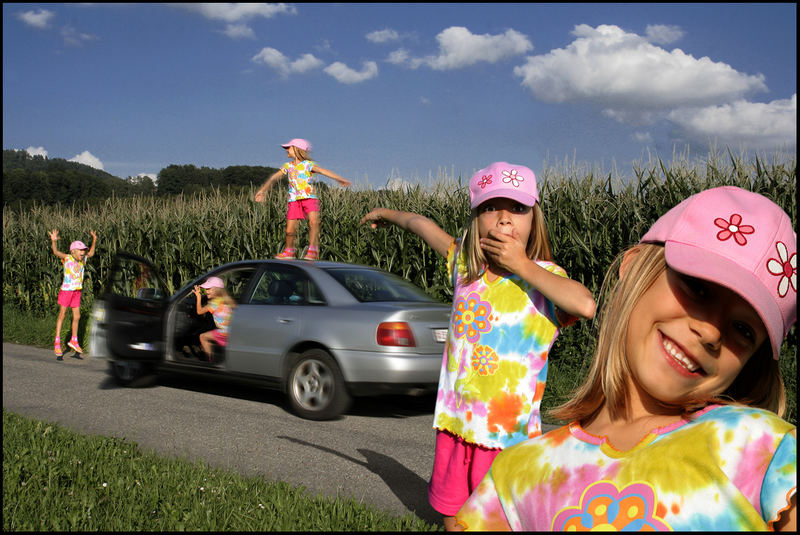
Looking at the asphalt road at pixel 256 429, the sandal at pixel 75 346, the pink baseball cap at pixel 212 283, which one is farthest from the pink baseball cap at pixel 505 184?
the sandal at pixel 75 346

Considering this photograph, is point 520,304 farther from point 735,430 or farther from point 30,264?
point 30,264

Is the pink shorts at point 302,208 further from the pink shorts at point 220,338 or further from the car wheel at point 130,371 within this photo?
the car wheel at point 130,371

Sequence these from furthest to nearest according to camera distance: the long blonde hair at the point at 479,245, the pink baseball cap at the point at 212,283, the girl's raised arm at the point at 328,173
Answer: the girl's raised arm at the point at 328,173, the pink baseball cap at the point at 212,283, the long blonde hair at the point at 479,245

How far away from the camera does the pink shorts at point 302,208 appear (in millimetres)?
11164

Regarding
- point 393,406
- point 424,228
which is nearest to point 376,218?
point 424,228

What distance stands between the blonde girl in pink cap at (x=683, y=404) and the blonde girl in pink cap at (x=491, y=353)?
1488 millimetres

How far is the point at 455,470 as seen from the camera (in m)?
2.82

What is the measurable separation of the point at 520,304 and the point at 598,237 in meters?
7.22

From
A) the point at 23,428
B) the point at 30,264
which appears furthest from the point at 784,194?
the point at 30,264

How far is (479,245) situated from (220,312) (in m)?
6.21

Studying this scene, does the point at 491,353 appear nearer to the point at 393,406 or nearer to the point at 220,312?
the point at 393,406

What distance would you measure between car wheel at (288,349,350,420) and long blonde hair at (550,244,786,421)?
6345 millimetres

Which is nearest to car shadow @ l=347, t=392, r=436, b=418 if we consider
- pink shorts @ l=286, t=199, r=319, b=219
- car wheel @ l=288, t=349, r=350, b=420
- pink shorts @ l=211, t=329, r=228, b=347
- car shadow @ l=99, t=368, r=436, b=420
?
car shadow @ l=99, t=368, r=436, b=420

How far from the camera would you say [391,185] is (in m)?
13.4
